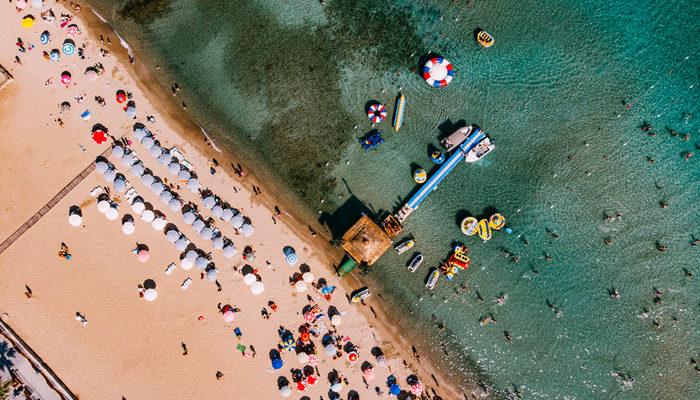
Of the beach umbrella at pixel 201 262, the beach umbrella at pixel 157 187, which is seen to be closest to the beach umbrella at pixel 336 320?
the beach umbrella at pixel 201 262

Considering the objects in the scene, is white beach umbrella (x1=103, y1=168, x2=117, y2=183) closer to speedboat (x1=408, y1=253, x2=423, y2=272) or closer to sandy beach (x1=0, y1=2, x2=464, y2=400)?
sandy beach (x1=0, y1=2, x2=464, y2=400)

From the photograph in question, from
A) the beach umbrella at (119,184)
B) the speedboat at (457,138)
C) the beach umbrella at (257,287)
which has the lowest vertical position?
the beach umbrella at (119,184)

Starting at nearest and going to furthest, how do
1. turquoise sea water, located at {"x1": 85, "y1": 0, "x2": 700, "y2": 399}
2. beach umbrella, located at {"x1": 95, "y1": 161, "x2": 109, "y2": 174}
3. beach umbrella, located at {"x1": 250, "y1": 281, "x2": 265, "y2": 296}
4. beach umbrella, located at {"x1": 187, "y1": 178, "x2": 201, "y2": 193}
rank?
beach umbrella, located at {"x1": 95, "y1": 161, "x2": 109, "y2": 174} → beach umbrella, located at {"x1": 250, "y1": 281, "x2": 265, "y2": 296} → beach umbrella, located at {"x1": 187, "y1": 178, "x2": 201, "y2": 193} → turquoise sea water, located at {"x1": 85, "y1": 0, "x2": 700, "y2": 399}

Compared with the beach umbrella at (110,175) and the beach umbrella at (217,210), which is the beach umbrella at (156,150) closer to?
the beach umbrella at (110,175)

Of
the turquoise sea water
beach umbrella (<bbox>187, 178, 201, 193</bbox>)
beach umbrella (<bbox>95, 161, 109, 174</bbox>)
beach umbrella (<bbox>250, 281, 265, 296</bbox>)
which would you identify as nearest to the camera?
beach umbrella (<bbox>95, 161, 109, 174</bbox>)

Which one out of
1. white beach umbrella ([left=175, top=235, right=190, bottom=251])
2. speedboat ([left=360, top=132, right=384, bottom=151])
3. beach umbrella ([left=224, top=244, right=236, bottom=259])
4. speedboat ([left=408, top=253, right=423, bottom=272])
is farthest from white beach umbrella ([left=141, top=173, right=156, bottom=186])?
speedboat ([left=408, top=253, right=423, bottom=272])

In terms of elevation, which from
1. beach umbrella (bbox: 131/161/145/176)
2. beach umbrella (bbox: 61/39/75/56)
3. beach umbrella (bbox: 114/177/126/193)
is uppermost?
beach umbrella (bbox: 61/39/75/56)
